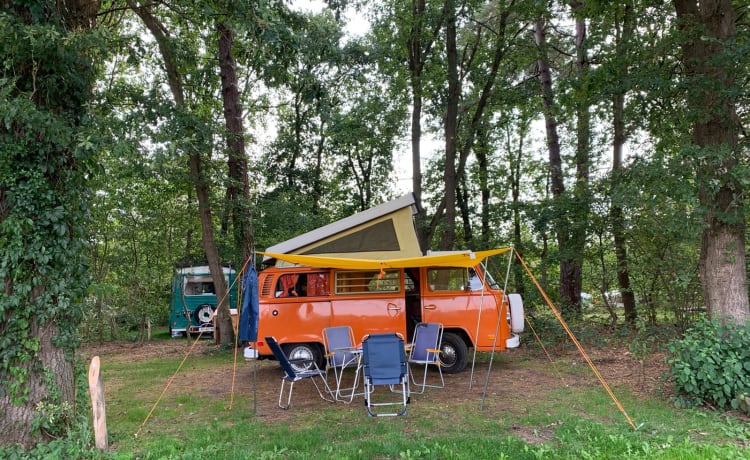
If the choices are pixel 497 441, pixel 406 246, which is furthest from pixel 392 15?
pixel 497 441

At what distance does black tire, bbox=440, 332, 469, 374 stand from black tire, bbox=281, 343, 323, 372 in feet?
6.72

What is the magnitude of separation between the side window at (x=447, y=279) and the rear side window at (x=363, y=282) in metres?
0.60

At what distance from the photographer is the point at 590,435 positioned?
4.73 metres

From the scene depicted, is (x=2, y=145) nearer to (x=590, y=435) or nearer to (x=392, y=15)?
(x=590, y=435)

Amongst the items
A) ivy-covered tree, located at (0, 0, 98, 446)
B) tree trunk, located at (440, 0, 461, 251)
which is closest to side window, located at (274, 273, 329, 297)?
ivy-covered tree, located at (0, 0, 98, 446)

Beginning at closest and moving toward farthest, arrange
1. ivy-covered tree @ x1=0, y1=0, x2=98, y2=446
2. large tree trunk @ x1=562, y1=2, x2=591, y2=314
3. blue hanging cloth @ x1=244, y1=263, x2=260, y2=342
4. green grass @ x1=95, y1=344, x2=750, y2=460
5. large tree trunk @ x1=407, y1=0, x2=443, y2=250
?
green grass @ x1=95, y1=344, x2=750, y2=460
ivy-covered tree @ x1=0, y1=0, x2=98, y2=446
blue hanging cloth @ x1=244, y1=263, x2=260, y2=342
large tree trunk @ x1=562, y1=2, x2=591, y2=314
large tree trunk @ x1=407, y1=0, x2=443, y2=250

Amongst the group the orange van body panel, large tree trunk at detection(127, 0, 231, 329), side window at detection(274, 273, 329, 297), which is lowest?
the orange van body panel

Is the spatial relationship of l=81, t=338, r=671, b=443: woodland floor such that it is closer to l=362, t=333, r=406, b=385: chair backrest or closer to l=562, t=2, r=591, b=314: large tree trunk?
l=362, t=333, r=406, b=385: chair backrest

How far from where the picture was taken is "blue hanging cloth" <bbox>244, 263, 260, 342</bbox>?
634cm

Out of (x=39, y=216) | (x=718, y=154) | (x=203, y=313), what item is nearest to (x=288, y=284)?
(x=39, y=216)

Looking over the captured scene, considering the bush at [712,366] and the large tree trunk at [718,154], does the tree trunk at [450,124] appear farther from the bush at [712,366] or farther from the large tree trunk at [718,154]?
the bush at [712,366]

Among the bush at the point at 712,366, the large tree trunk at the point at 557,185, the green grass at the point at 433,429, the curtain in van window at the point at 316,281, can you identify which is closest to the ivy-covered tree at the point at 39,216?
the green grass at the point at 433,429

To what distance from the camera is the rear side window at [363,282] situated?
810 centimetres

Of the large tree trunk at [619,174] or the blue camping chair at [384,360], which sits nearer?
the blue camping chair at [384,360]
